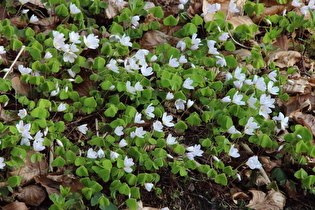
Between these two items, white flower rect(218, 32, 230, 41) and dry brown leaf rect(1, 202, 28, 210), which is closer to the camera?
dry brown leaf rect(1, 202, 28, 210)

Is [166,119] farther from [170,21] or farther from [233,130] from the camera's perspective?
[170,21]

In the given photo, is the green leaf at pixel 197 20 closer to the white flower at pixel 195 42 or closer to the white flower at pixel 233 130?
the white flower at pixel 195 42

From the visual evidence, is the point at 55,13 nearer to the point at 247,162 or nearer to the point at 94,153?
the point at 94,153

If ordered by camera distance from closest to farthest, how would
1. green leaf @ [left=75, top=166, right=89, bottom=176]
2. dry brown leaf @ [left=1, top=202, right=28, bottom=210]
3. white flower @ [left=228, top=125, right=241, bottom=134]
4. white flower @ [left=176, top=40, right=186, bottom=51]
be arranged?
dry brown leaf @ [left=1, top=202, right=28, bottom=210]
green leaf @ [left=75, top=166, right=89, bottom=176]
white flower @ [left=228, top=125, right=241, bottom=134]
white flower @ [left=176, top=40, right=186, bottom=51]

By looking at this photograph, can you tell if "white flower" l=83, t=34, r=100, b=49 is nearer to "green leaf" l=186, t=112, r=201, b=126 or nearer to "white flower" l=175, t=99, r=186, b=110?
"white flower" l=175, t=99, r=186, b=110

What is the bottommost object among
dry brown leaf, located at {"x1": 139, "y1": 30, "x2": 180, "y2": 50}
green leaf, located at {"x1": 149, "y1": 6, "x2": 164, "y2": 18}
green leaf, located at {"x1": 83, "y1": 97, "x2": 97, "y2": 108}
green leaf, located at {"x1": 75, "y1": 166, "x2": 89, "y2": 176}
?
green leaf, located at {"x1": 75, "y1": 166, "x2": 89, "y2": 176}

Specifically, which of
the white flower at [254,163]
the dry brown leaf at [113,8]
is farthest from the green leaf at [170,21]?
the white flower at [254,163]

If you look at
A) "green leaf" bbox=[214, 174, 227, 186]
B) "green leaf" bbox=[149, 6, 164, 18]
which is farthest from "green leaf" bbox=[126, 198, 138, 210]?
"green leaf" bbox=[149, 6, 164, 18]

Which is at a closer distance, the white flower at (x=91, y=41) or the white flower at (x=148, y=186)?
the white flower at (x=148, y=186)
